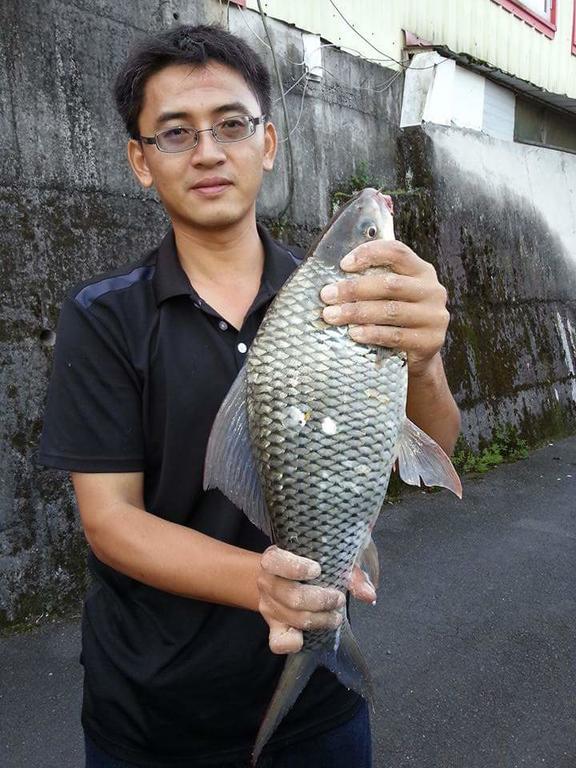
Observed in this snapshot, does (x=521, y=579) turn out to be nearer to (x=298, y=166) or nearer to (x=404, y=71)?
(x=298, y=166)

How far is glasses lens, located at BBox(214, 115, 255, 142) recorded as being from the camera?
1871mm

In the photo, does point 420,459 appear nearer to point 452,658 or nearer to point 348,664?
point 348,664

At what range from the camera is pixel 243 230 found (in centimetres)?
196

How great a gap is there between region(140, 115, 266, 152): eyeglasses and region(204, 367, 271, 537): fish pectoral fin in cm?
65

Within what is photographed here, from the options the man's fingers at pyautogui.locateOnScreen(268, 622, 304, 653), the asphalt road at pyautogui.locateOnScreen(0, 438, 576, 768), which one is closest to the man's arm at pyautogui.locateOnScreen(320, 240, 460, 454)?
the man's fingers at pyautogui.locateOnScreen(268, 622, 304, 653)

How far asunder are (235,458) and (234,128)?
34.1 inches

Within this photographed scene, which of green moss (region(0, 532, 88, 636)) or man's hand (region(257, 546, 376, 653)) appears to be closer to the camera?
man's hand (region(257, 546, 376, 653))

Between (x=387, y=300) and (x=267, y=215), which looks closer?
(x=387, y=300)

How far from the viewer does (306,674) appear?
5.40 feet

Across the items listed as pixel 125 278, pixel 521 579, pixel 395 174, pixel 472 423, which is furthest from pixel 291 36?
pixel 125 278

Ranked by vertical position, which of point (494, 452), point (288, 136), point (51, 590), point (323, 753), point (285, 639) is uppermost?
point (288, 136)

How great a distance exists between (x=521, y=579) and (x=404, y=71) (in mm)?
5748

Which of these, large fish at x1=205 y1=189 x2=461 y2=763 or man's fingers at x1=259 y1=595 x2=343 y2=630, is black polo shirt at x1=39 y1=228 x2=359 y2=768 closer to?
large fish at x1=205 y1=189 x2=461 y2=763

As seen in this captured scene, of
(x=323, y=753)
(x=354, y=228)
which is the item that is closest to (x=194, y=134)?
(x=354, y=228)
